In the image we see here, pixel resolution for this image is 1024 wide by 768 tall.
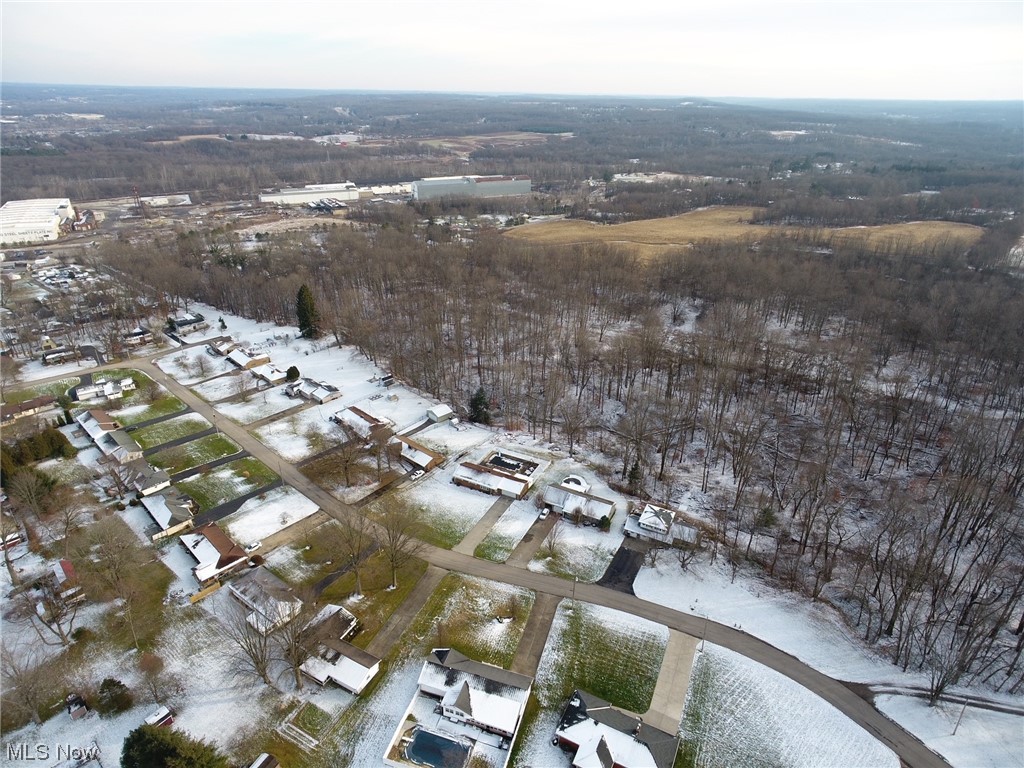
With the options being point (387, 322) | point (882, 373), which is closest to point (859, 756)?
point (882, 373)

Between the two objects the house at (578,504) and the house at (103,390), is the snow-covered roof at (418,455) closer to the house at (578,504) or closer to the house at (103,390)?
the house at (578,504)

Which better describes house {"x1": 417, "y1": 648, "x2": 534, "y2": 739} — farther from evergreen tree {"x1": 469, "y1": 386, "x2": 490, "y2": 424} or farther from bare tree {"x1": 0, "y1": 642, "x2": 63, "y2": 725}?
evergreen tree {"x1": 469, "y1": 386, "x2": 490, "y2": 424}

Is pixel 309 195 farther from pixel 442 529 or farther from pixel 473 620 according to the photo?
pixel 473 620

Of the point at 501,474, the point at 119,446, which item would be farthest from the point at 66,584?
the point at 501,474

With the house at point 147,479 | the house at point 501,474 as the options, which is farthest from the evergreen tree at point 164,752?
the house at point 501,474

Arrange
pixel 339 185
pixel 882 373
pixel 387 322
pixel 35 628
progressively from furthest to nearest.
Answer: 1. pixel 339 185
2. pixel 387 322
3. pixel 882 373
4. pixel 35 628

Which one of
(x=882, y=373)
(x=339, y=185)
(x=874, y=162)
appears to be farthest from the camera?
(x=874, y=162)

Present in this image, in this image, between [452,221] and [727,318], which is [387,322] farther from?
[452,221]
